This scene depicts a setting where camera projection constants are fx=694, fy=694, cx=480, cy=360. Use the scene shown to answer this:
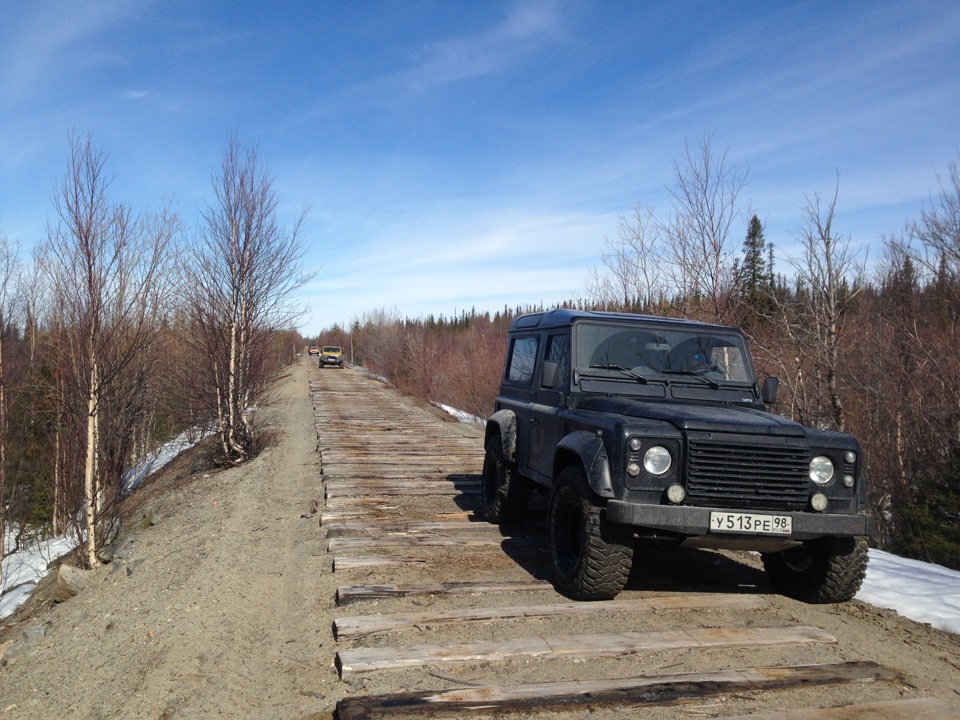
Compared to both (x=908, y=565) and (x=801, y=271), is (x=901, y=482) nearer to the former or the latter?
(x=801, y=271)

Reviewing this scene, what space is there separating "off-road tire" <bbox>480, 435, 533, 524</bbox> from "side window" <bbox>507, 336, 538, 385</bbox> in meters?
0.70

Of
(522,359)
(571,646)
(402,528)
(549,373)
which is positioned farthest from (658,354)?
(402,528)

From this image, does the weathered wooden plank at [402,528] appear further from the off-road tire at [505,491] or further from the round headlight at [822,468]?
the round headlight at [822,468]

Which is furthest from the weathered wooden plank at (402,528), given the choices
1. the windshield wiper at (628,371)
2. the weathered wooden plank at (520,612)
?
the windshield wiper at (628,371)

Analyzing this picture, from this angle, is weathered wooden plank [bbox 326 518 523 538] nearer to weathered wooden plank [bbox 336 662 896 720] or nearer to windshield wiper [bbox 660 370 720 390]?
windshield wiper [bbox 660 370 720 390]

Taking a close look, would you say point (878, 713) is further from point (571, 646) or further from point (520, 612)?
Result: point (520, 612)

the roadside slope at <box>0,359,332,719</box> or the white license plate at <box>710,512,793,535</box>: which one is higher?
the white license plate at <box>710,512,793,535</box>

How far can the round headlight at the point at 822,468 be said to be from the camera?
4.80 m

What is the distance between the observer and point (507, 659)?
4195mm

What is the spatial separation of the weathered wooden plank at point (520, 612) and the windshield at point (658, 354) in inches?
69.3

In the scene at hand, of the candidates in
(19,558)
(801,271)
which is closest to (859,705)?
(801,271)

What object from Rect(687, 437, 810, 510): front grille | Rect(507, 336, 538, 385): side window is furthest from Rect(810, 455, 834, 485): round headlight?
Rect(507, 336, 538, 385): side window

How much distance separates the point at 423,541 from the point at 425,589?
147 centimetres

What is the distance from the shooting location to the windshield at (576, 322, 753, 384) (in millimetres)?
5887
